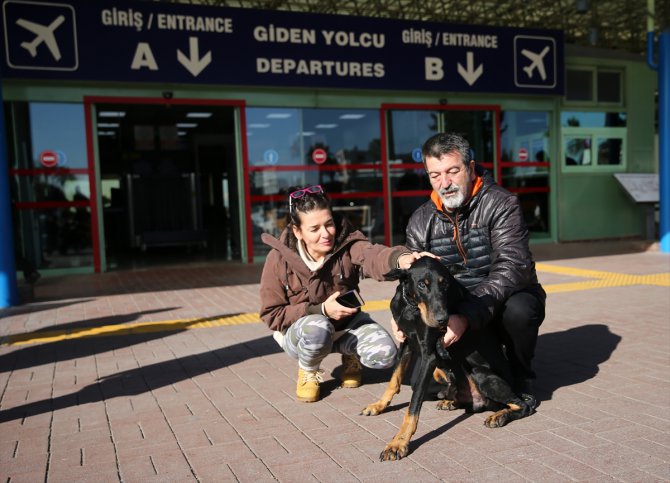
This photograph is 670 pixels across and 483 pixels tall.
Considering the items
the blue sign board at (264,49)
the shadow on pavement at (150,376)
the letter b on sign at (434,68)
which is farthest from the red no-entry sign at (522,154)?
the shadow on pavement at (150,376)

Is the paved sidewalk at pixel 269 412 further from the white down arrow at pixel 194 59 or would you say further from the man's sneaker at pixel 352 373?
the white down arrow at pixel 194 59

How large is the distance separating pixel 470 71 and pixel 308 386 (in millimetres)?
11087

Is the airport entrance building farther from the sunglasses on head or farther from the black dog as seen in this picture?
the black dog

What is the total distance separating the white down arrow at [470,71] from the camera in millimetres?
13477

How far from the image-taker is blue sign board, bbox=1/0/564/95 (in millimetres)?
10648

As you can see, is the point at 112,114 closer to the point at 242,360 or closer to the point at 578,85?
the point at 578,85

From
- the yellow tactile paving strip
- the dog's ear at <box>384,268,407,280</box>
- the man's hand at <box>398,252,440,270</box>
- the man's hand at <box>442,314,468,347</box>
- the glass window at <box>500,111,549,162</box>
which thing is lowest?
the yellow tactile paving strip

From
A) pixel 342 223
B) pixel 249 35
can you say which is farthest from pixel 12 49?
pixel 342 223

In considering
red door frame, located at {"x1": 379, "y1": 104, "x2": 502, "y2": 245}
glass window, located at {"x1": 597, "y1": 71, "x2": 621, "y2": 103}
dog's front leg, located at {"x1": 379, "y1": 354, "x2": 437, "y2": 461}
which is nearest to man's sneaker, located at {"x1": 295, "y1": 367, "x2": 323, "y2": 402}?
dog's front leg, located at {"x1": 379, "y1": 354, "x2": 437, "y2": 461}

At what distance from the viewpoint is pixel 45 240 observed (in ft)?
37.0

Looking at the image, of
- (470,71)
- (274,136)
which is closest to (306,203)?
(274,136)

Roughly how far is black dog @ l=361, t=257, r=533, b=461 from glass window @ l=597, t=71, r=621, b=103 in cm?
1350

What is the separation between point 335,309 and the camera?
12.1 feet

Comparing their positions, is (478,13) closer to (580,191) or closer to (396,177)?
(580,191)
